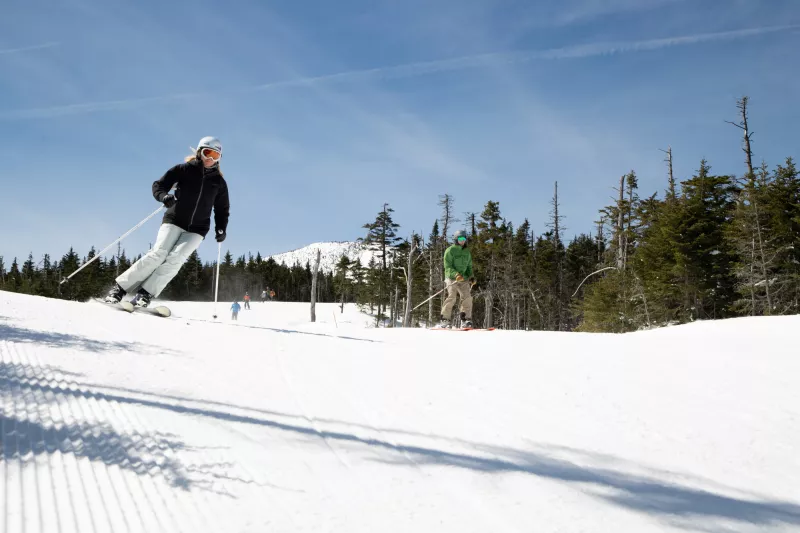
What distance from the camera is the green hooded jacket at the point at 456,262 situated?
9.88 meters

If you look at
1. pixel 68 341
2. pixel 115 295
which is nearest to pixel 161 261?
pixel 115 295

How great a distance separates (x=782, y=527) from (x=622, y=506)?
504mm

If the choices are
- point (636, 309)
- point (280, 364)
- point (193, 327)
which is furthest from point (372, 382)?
point (636, 309)

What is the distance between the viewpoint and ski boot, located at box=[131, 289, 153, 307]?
22.3 ft

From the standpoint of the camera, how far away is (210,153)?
671 centimetres

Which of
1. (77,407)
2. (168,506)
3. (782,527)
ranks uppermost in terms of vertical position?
(77,407)

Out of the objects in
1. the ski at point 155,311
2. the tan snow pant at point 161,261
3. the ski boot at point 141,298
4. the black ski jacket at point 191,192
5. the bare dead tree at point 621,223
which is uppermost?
the bare dead tree at point 621,223

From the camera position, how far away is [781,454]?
222 cm

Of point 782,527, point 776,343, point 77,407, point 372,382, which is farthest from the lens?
point 776,343

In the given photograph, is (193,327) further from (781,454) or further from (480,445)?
(781,454)

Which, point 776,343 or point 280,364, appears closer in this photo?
point 280,364

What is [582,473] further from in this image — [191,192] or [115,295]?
[115,295]

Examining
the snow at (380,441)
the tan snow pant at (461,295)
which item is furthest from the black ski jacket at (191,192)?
the tan snow pant at (461,295)

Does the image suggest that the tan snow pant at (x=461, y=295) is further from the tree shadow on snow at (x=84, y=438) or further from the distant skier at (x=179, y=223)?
the tree shadow on snow at (x=84, y=438)
